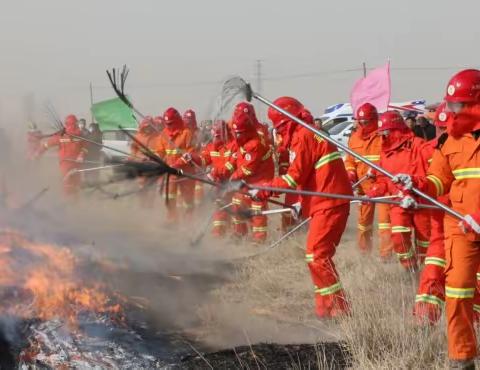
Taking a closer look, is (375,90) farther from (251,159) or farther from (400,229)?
(400,229)

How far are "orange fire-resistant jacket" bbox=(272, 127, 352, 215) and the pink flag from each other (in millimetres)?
6376

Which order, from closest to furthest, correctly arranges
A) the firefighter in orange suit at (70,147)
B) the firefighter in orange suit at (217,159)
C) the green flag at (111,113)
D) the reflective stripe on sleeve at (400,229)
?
the reflective stripe on sleeve at (400,229)
the firefighter in orange suit at (217,159)
the firefighter in orange suit at (70,147)
the green flag at (111,113)

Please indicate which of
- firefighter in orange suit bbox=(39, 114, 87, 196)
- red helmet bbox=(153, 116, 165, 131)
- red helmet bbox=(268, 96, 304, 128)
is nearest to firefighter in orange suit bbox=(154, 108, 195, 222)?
red helmet bbox=(153, 116, 165, 131)

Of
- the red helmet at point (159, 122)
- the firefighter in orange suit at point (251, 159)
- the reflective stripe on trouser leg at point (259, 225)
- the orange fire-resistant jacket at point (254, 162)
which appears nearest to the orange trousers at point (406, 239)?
the firefighter in orange suit at point (251, 159)

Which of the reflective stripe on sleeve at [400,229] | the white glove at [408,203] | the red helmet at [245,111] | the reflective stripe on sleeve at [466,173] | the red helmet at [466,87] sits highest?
the red helmet at [466,87]

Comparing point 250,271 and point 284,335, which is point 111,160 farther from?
point 250,271

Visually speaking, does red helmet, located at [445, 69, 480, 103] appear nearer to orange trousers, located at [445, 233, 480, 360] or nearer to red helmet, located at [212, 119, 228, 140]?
orange trousers, located at [445, 233, 480, 360]

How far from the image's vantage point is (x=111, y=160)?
15.9 ft

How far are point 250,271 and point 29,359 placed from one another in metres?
3.91

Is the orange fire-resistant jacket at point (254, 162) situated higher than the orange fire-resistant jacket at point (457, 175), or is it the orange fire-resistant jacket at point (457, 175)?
the orange fire-resistant jacket at point (457, 175)

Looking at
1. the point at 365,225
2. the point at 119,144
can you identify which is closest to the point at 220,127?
the point at 365,225

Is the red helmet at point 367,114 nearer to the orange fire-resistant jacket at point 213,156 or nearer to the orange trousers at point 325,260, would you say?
the orange fire-resistant jacket at point 213,156

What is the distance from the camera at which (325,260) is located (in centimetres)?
597

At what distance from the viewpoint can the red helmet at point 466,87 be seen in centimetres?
428
